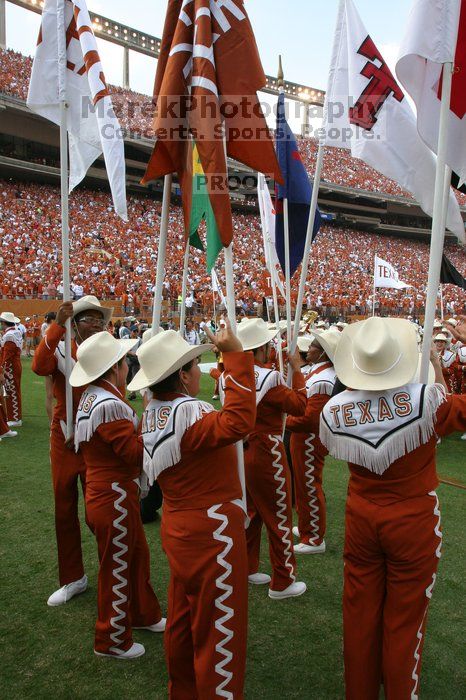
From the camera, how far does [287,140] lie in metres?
4.57

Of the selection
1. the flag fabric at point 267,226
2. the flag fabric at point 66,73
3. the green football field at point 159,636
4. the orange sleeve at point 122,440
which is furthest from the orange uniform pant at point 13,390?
the orange sleeve at point 122,440

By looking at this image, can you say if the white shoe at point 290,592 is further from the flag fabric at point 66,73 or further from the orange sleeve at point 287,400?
the flag fabric at point 66,73

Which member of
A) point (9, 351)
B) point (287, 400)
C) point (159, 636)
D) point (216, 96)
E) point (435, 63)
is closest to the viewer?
point (216, 96)

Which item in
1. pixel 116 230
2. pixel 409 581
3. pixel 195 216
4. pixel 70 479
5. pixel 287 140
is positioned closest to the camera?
pixel 409 581

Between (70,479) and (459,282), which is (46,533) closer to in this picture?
(70,479)

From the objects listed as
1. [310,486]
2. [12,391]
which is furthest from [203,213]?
[12,391]

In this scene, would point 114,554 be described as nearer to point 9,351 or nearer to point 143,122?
point 9,351

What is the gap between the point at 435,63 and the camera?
2980 mm

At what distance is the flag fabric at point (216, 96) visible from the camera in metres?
2.78

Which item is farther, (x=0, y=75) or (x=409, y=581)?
(x=0, y=75)

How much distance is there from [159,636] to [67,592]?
31.9 inches

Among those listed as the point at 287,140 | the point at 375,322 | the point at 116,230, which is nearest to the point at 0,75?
the point at 116,230

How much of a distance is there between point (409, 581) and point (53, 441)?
2.56m

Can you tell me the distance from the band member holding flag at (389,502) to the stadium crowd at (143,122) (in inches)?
684
